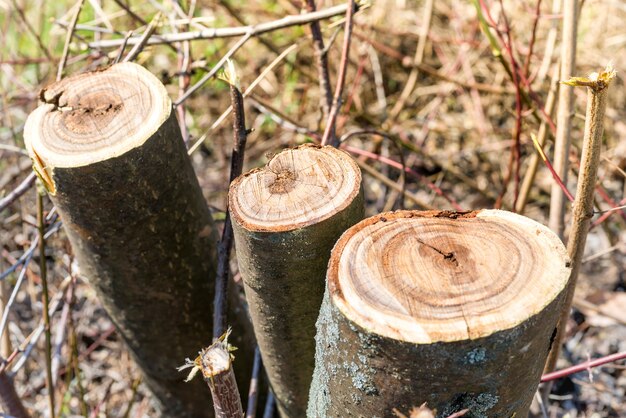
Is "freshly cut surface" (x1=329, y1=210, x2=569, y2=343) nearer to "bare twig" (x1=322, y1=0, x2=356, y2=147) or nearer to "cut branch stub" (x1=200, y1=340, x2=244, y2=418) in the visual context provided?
"cut branch stub" (x1=200, y1=340, x2=244, y2=418)

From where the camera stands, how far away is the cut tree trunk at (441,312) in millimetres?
950

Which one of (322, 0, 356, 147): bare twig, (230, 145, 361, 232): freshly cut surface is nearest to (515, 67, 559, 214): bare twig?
(322, 0, 356, 147): bare twig

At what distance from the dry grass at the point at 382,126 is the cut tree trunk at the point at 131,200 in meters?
0.87

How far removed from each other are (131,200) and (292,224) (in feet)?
1.39

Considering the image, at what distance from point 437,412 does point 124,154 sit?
77 cm

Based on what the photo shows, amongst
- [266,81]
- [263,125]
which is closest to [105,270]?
[263,125]

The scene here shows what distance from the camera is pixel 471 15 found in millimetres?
3777

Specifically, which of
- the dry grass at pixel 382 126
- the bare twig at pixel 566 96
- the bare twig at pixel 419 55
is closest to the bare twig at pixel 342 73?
the bare twig at pixel 566 96

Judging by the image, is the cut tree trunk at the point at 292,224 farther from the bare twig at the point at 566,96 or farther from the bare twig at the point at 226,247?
the bare twig at the point at 566,96

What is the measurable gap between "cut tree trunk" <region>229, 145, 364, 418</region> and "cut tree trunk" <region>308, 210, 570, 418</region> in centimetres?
10

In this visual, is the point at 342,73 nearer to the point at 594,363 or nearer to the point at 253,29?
the point at 253,29

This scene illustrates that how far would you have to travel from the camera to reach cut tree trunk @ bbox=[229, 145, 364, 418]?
1179 millimetres

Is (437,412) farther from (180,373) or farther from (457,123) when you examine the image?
(457,123)

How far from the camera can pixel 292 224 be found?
1.17 m
